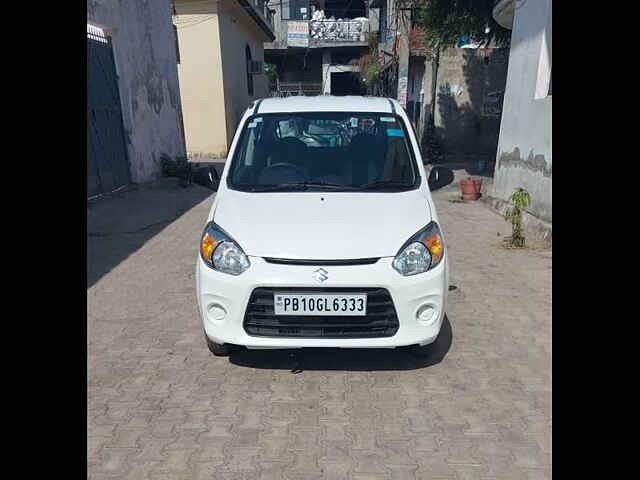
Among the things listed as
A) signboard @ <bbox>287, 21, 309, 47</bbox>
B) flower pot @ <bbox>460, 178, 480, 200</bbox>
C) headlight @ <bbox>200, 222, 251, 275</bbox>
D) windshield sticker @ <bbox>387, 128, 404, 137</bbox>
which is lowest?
flower pot @ <bbox>460, 178, 480, 200</bbox>

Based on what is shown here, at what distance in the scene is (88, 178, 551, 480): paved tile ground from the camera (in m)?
2.43

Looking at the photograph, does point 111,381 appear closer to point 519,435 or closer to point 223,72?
point 519,435

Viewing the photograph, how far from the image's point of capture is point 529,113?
24.4ft

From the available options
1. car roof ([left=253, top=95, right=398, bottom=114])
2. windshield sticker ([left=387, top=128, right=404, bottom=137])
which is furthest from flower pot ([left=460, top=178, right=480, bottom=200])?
windshield sticker ([left=387, top=128, right=404, bottom=137])

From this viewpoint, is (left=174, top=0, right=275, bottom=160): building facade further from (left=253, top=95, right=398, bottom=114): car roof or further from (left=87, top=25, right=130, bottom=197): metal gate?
(left=253, top=95, right=398, bottom=114): car roof

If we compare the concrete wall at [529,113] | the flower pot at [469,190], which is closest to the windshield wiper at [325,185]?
the concrete wall at [529,113]

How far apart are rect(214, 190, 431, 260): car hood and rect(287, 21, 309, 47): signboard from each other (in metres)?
30.1

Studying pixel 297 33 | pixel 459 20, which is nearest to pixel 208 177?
pixel 459 20

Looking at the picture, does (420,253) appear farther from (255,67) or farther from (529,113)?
(255,67)

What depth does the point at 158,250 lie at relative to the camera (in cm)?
631

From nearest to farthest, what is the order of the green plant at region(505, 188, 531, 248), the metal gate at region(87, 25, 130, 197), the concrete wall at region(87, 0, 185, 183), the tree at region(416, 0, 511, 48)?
the green plant at region(505, 188, 531, 248) < the metal gate at region(87, 25, 130, 197) < the concrete wall at region(87, 0, 185, 183) < the tree at region(416, 0, 511, 48)

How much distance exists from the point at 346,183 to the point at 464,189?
275 inches

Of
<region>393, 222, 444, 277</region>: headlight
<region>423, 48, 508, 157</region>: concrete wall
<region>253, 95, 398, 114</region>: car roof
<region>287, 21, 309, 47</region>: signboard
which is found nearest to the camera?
<region>393, 222, 444, 277</region>: headlight

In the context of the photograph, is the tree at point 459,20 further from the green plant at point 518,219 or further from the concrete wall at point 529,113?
the green plant at point 518,219
